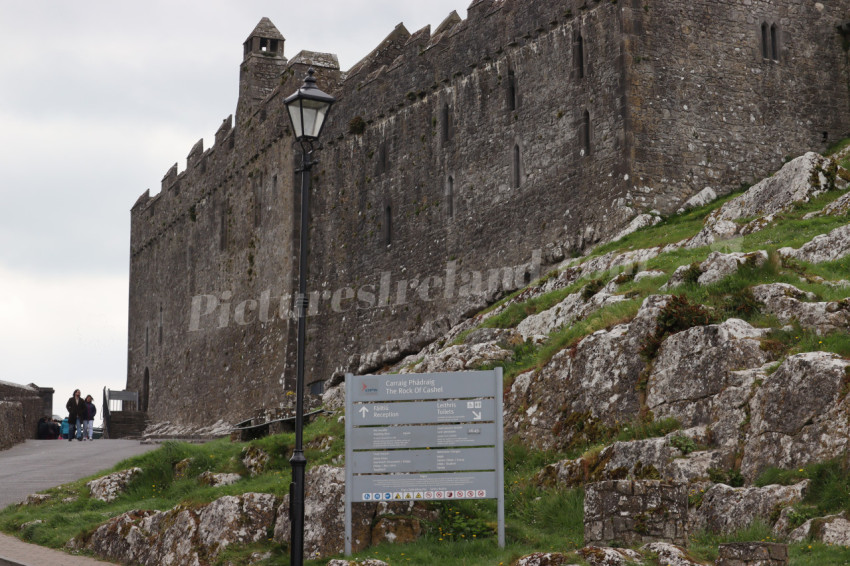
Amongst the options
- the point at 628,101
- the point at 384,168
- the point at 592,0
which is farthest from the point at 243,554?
the point at 384,168

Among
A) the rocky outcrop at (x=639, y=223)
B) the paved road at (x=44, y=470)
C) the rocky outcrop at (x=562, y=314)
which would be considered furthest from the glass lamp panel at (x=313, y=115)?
the rocky outcrop at (x=639, y=223)

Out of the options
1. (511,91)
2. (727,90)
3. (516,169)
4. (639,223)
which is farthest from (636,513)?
(511,91)

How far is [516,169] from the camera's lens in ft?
99.6

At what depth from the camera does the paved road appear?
54.0ft

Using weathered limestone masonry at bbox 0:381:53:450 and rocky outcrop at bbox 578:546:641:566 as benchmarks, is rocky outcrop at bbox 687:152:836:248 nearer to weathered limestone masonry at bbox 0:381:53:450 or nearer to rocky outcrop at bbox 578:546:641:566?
rocky outcrop at bbox 578:546:641:566

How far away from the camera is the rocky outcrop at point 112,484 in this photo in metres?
20.0

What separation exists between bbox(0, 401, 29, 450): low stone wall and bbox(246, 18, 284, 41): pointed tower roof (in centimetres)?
1759

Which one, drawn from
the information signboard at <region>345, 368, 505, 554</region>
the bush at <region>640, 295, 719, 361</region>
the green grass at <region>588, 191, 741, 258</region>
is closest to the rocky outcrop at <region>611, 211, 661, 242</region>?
the green grass at <region>588, 191, 741, 258</region>

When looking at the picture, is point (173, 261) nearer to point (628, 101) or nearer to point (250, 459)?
point (628, 101)

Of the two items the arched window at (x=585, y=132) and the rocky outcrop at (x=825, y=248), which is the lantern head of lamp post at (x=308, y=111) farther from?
the arched window at (x=585, y=132)

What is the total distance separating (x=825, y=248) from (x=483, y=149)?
44.7 feet

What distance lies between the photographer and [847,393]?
1352cm

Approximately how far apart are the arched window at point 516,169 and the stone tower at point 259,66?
16.5 metres

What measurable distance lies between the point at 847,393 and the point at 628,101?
14.5 m
